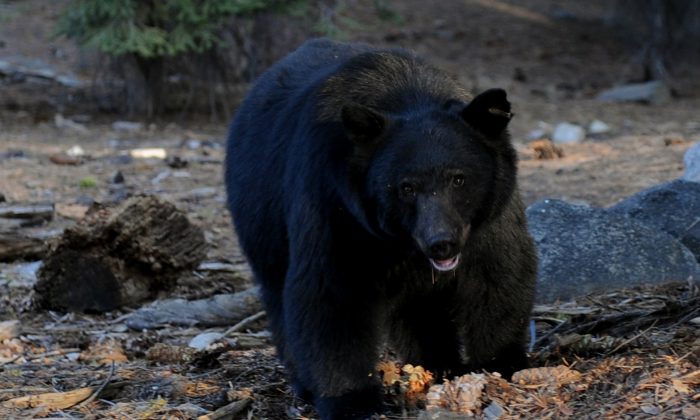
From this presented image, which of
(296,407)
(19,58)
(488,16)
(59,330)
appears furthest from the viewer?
(488,16)

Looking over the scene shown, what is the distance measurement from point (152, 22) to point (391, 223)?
1016 centimetres

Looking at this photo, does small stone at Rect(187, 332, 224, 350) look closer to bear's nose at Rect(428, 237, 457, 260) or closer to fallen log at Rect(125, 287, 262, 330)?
fallen log at Rect(125, 287, 262, 330)

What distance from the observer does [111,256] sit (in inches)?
286

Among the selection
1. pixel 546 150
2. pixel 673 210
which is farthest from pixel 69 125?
pixel 673 210

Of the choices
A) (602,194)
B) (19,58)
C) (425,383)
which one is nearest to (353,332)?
(425,383)

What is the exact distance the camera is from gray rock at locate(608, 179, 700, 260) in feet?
22.9

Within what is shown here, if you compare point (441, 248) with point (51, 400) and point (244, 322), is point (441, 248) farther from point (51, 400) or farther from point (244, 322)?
point (244, 322)

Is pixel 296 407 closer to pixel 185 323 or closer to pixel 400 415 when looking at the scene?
pixel 400 415

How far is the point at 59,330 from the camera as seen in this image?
22.9 ft

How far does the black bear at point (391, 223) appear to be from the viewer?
4426 mm

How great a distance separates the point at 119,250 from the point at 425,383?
3113 millimetres

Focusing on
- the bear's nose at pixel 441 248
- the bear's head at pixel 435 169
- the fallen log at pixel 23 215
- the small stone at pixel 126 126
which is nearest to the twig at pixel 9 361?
the fallen log at pixel 23 215

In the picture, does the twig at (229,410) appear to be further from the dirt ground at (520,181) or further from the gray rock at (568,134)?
the gray rock at (568,134)

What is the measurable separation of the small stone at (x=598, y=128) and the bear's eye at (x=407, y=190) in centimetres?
975
